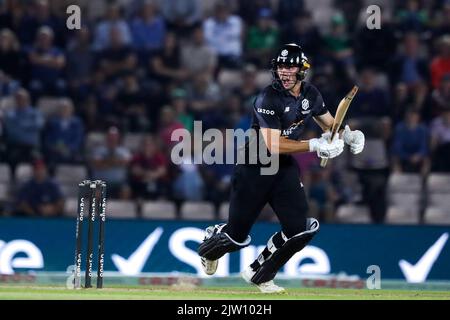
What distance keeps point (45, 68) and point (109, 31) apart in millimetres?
1227

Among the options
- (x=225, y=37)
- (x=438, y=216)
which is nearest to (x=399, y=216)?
(x=438, y=216)

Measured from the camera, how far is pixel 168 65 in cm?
1917

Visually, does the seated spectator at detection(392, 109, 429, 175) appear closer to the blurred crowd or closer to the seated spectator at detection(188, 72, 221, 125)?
the blurred crowd

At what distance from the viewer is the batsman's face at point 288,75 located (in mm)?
12148

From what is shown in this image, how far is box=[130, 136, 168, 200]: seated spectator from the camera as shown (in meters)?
17.7

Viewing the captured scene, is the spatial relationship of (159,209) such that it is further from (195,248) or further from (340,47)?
(340,47)

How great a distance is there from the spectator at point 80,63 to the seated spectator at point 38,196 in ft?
6.23


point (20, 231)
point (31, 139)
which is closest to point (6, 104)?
point (31, 139)

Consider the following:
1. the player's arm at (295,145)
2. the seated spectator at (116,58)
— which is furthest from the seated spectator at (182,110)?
the player's arm at (295,145)

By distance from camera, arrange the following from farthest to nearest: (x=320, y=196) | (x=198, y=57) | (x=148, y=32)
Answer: (x=148, y=32) < (x=198, y=57) < (x=320, y=196)

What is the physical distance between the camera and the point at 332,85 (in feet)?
61.1

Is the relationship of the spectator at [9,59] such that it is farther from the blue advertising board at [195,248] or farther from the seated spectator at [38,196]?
the blue advertising board at [195,248]

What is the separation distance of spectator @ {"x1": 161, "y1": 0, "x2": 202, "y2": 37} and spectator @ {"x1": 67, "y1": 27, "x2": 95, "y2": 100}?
4.54 ft
